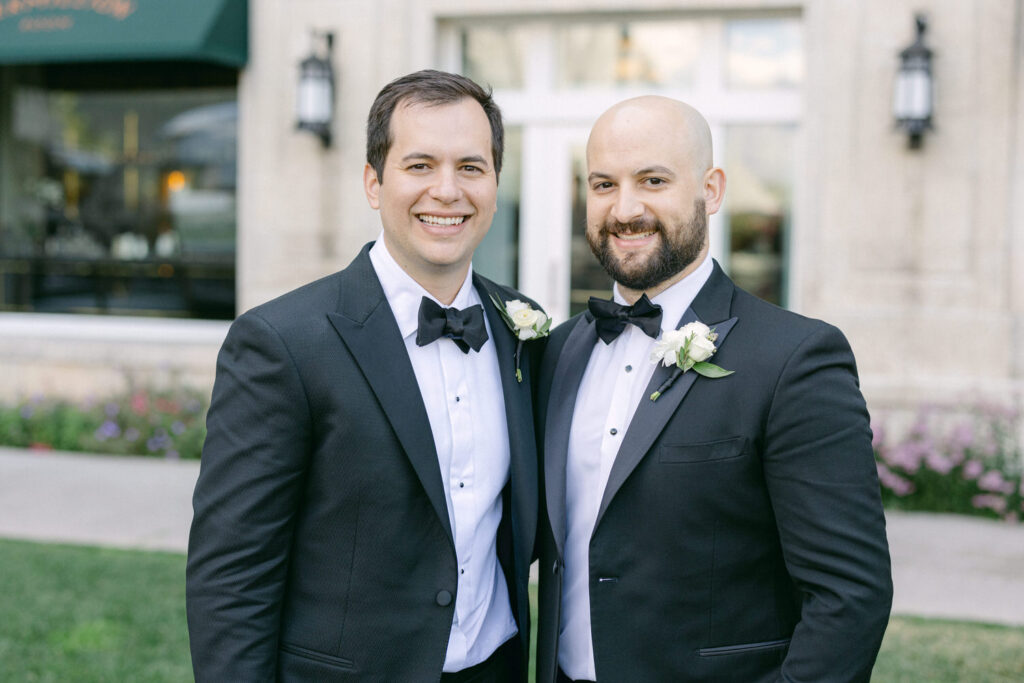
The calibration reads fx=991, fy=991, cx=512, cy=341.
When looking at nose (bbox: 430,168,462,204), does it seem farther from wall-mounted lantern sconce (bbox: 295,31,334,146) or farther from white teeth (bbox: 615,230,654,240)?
wall-mounted lantern sconce (bbox: 295,31,334,146)

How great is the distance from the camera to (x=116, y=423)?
886cm

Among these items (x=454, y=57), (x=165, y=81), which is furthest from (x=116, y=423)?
(x=454, y=57)

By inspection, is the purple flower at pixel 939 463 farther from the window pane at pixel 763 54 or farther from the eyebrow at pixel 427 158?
the eyebrow at pixel 427 158

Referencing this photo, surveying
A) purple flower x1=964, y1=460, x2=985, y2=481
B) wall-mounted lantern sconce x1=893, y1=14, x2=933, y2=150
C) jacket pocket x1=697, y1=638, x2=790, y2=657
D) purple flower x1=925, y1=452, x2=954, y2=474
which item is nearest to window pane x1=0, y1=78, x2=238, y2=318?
Answer: wall-mounted lantern sconce x1=893, y1=14, x2=933, y2=150

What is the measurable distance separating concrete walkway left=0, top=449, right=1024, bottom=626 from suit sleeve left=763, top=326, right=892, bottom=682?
322 centimetres

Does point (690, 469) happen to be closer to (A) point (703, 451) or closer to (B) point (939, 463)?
Answer: (A) point (703, 451)

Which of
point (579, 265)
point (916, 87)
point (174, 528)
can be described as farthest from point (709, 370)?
point (579, 265)

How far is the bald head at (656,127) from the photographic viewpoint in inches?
92.9

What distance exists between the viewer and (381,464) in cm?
217

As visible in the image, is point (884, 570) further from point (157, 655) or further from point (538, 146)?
point (538, 146)

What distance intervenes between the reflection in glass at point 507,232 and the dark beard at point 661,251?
20.8 ft

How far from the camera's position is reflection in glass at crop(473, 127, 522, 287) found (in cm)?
880

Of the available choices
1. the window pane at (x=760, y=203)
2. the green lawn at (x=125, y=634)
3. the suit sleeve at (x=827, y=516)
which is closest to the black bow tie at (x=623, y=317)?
the suit sleeve at (x=827, y=516)

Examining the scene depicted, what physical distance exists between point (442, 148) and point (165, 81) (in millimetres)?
8826
